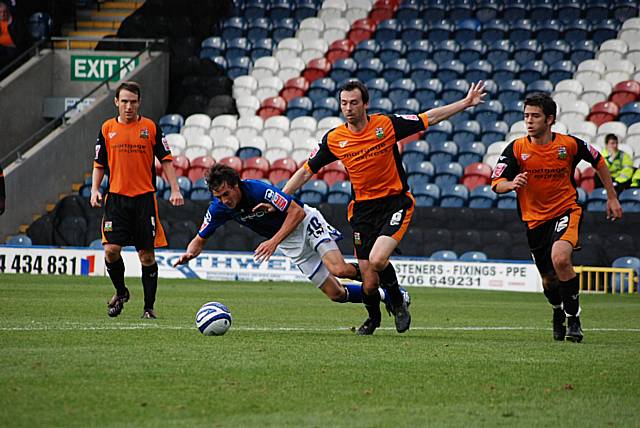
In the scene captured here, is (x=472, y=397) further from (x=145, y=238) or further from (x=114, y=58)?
(x=114, y=58)

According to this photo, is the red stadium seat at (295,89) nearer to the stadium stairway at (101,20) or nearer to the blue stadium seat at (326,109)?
the blue stadium seat at (326,109)

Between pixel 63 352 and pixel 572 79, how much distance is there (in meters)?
20.8

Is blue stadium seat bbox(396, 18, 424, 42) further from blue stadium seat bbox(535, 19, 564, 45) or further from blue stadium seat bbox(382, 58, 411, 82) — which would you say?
blue stadium seat bbox(535, 19, 564, 45)

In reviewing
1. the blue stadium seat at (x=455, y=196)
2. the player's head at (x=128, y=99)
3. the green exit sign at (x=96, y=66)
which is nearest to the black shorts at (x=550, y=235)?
the player's head at (x=128, y=99)

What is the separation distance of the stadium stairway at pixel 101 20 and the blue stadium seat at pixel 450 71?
9253 mm

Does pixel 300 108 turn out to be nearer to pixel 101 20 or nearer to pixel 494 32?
pixel 494 32

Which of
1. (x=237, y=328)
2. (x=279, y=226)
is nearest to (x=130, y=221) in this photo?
(x=237, y=328)

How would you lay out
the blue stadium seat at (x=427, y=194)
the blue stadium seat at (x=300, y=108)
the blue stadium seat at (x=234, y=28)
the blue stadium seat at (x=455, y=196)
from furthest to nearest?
the blue stadium seat at (x=234, y=28) → the blue stadium seat at (x=300, y=108) → the blue stadium seat at (x=427, y=194) → the blue stadium seat at (x=455, y=196)

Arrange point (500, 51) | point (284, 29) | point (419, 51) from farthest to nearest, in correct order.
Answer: point (284, 29) → point (419, 51) → point (500, 51)

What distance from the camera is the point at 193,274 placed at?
2180 centimetres

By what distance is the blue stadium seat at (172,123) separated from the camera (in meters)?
27.1

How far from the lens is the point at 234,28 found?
98.1ft

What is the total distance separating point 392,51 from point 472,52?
A: 6.77 ft

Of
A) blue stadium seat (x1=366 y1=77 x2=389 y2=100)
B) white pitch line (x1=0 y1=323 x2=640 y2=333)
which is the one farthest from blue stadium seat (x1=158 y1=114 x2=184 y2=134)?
white pitch line (x1=0 y1=323 x2=640 y2=333)
